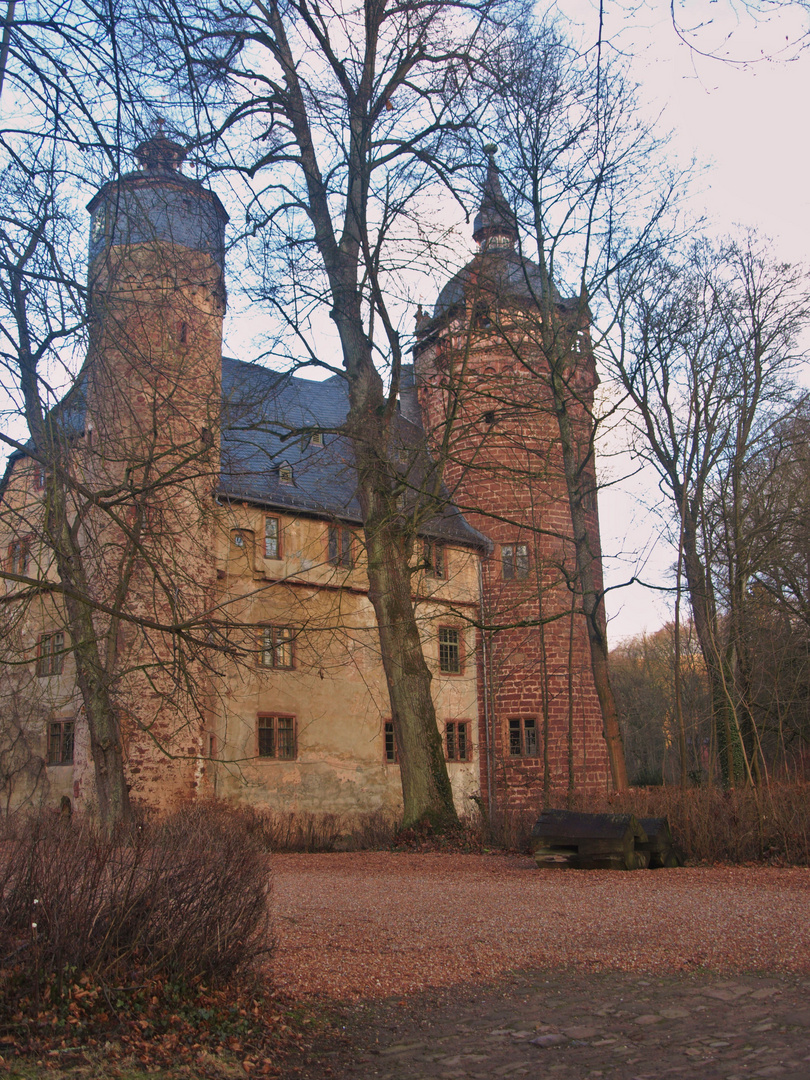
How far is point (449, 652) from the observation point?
2375 cm

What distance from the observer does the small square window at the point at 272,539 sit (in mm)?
20797

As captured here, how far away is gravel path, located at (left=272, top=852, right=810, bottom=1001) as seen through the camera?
5129 mm

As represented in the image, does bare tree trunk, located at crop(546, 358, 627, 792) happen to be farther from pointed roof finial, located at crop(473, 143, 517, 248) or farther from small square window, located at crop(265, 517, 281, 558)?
small square window, located at crop(265, 517, 281, 558)

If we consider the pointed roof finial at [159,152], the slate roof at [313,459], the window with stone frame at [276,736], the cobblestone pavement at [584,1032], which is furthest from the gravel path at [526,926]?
the window with stone frame at [276,736]

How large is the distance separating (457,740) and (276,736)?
192 inches

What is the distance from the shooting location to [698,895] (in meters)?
7.50

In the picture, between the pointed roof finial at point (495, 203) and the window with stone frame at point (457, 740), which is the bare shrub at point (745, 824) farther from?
the window with stone frame at point (457, 740)

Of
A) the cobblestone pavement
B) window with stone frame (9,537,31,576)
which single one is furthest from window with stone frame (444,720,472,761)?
the cobblestone pavement

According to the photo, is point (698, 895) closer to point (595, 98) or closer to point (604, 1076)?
point (604, 1076)

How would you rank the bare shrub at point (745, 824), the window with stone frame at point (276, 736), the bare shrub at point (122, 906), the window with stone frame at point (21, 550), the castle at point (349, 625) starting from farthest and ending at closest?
the window with stone frame at point (276, 736) → the castle at point (349, 625) → the bare shrub at point (745, 824) → the window with stone frame at point (21, 550) → the bare shrub at point (122, 906)

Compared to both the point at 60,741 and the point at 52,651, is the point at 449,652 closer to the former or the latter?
the point at 60,741

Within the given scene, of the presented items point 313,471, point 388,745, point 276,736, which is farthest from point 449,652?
point 313,471

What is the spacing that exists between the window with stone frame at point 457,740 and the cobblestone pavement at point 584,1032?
1778cm

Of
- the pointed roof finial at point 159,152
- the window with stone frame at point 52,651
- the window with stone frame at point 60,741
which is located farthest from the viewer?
the window with stone frame at point 60,741
